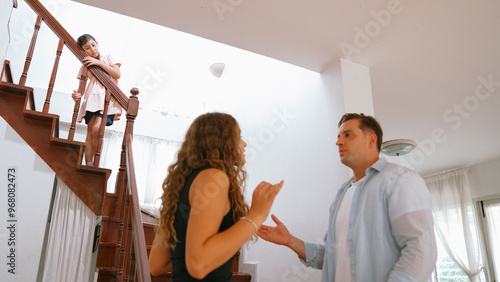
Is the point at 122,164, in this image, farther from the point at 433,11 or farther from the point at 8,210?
the point at 433,11

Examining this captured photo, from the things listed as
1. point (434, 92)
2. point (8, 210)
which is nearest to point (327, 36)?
point (434, 92)

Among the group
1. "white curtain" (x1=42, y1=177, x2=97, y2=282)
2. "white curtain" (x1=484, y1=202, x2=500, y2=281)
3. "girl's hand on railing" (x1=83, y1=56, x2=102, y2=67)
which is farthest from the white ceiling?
"white curtain" (x1=484, y1=202, x2=500, y2=281)

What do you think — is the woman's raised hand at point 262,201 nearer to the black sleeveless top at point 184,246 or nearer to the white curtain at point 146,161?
the black sleeveless top at point 184,246

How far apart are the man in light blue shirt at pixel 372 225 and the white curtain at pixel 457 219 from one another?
5238mm

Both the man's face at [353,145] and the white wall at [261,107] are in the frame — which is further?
the white wall at [261,107]

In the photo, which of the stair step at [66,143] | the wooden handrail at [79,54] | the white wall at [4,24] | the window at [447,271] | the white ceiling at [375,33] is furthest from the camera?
the window at [447,271]

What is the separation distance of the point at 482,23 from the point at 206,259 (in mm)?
2587

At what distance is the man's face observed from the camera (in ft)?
5.55

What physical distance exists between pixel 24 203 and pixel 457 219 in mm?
6565

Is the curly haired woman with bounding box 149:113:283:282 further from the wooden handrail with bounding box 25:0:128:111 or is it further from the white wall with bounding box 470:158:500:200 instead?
the white wall with bounding box 470:158:500:200

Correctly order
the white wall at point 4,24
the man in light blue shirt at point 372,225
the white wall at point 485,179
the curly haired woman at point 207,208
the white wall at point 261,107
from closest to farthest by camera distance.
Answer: the curly haired woman at point 207,208 < the man in light blue shirt at point 372,225 < the white wall at point 261,107 < the white wall at point 4,24 < the white wall at point 485,179

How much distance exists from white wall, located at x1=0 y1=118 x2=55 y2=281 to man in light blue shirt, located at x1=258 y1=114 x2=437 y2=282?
340 centimetres

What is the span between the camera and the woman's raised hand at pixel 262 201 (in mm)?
943

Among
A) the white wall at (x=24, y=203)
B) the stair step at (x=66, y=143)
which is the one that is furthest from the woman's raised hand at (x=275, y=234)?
the white wall at (x=24, y=203)
